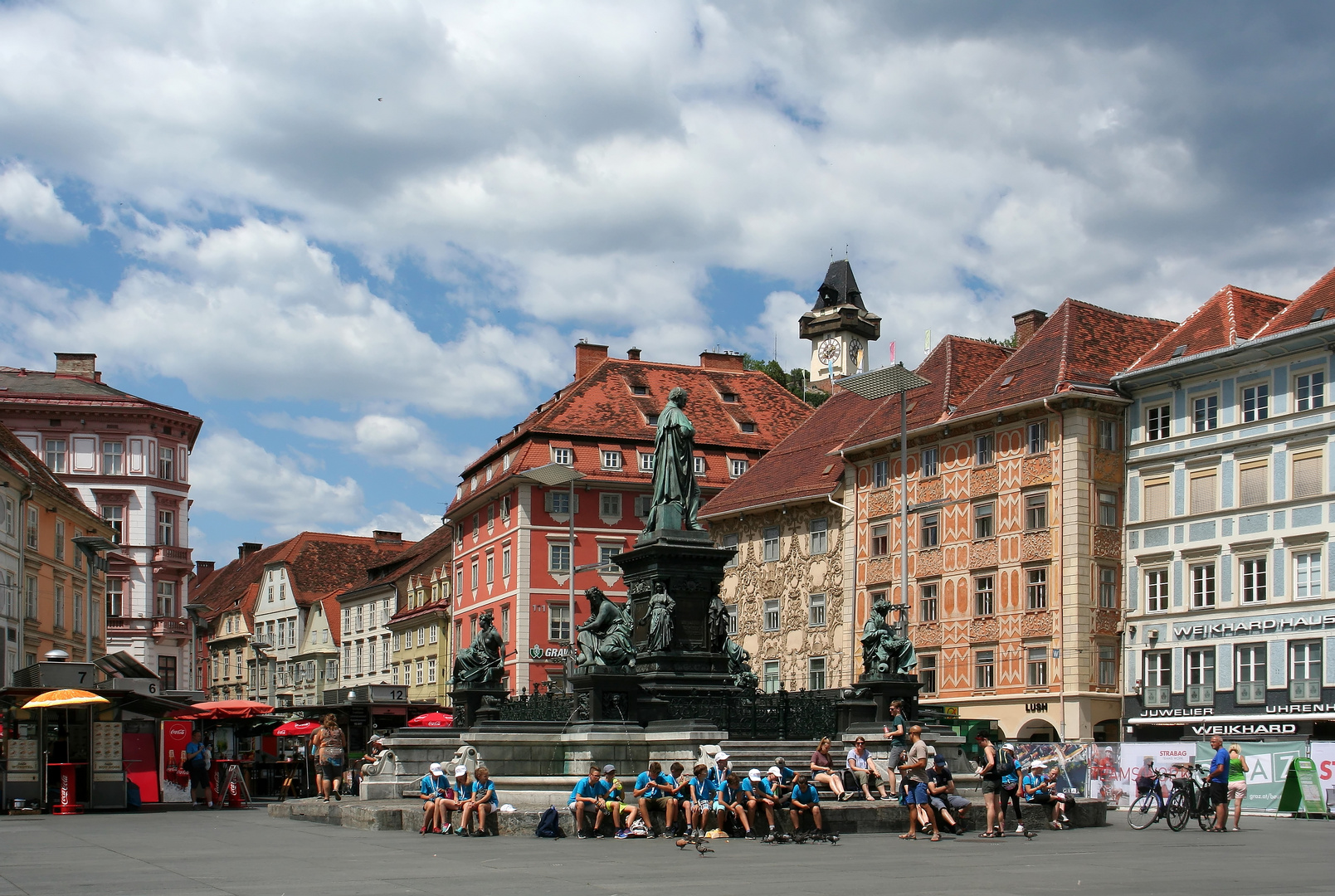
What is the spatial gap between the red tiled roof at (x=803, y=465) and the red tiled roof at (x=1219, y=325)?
1346 centimetres

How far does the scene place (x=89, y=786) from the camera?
110 ft

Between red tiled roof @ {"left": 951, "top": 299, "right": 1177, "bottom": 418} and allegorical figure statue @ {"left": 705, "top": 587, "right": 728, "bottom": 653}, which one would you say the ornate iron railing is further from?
red tiled roof @ {"left": 951, "top": 299, "right": 1177, "bottom": 418}

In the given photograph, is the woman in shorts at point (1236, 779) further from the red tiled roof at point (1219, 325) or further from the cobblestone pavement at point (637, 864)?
the red tiled roof at point (1219, 325)

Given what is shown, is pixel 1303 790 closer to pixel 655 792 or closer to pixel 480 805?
pixel 655 792

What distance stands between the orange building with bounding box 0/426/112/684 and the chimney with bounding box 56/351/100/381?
18.0 m

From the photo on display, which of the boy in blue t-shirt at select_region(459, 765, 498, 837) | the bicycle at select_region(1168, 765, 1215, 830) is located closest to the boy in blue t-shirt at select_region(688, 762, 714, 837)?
the boy in blue t-shirt at select_region(459, 765, 498, 837)

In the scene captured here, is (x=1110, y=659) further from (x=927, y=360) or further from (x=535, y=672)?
(x=535, y=672)

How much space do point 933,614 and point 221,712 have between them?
26.2 m

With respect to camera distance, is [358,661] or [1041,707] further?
[358,661]

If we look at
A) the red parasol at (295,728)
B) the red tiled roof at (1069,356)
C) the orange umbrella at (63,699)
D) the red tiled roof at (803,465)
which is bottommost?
the red parasol at (295,728)

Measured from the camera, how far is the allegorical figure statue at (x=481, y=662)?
100ft

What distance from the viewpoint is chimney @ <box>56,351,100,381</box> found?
7838cm

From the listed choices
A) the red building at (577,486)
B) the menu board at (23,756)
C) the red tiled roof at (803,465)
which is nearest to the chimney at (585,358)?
the red building at (577,486)

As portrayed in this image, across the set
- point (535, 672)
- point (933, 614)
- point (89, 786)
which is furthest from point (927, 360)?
point (89, 786)
